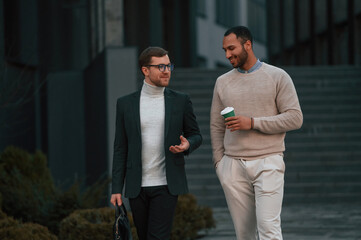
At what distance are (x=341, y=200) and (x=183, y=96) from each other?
8565 mm

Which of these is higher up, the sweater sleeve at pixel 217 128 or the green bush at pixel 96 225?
the sweater sleeve at pixel 217 128

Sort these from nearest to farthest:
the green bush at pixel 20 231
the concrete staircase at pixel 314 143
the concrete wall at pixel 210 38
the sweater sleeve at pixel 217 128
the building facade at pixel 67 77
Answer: the sweater sleeve at pixel 217 128 → the green bush at pixel 20 231 → the building facade at pixel 67 77 → the concrete staircase at pixel 314 143 → the concrete wall at pixel 210 38

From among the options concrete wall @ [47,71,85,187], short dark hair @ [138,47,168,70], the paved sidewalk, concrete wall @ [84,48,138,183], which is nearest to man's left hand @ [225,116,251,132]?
short dark hair @ [138,47,168,70]

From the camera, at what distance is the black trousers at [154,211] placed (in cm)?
508

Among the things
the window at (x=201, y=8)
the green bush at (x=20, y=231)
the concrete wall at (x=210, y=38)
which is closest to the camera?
the green bush at (x=20, y=231)

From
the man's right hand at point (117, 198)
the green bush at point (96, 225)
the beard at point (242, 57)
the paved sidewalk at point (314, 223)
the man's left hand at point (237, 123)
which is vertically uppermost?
the beard at point (242, 57)

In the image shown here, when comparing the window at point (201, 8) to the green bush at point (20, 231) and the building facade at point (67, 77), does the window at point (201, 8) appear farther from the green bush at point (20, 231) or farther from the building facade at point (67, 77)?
the green bush at point (20, 231)

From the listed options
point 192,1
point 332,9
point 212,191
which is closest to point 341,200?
point 212,191

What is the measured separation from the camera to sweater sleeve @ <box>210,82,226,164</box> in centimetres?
546

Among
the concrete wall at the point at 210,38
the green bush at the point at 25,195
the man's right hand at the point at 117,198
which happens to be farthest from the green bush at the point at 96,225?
the concrete wall at the point at 210,38

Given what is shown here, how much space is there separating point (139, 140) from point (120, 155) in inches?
8.1

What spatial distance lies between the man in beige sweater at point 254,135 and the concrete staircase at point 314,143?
25.8ft

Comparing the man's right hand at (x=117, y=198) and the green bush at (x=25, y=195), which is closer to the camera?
the man's right hand at (x=117, y=198)

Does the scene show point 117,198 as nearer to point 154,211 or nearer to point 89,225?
point 154,211
